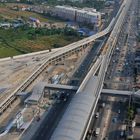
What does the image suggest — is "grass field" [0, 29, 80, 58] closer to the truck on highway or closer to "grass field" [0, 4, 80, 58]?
"grass field" [0, 4, 80, 58]

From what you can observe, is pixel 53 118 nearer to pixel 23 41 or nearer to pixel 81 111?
pixel 81 111

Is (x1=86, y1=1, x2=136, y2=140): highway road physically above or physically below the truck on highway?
above

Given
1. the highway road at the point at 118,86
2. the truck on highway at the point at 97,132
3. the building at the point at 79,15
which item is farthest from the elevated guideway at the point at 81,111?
the building at the point at 79,15

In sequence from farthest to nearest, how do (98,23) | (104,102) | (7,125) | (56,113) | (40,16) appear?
(40,16)
(98,23)
(104,102)
(56,113)
(7,125)

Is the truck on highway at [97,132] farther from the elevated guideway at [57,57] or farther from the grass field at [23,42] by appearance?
the grass field at [23,42]

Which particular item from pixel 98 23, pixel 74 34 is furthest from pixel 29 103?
pixel 98 23

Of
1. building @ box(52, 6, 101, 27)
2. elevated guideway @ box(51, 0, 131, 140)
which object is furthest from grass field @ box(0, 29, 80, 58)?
elevated guideway @ box(51, 0, 131, 140)

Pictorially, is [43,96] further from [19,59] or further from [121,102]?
[19,59]
